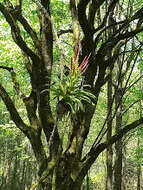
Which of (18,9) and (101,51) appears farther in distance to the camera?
(101,51)


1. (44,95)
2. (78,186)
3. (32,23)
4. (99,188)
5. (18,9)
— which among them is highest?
(32,23)

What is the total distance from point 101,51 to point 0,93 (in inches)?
70.9

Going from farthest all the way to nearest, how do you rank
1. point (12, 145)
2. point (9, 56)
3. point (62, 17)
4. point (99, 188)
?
point (99, 188), point (12, 145), point (9, 56), point (62, 17)

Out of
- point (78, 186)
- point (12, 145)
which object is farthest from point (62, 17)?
point (12, 145)

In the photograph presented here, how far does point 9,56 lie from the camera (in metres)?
9.38

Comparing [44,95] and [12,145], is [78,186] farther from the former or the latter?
[12,145]

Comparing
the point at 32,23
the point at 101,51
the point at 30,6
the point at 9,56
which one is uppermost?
the point at 30,6

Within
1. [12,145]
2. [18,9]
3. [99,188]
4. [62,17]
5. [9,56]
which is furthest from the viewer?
[99,188]

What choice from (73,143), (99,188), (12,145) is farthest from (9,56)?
(99,188)

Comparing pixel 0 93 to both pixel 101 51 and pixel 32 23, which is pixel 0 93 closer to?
pixel 101 51

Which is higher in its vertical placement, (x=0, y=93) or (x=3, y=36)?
(x=3, y=36)

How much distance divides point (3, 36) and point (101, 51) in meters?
7.06

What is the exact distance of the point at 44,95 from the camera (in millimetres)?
3420

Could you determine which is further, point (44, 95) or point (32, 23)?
point (32, 23)
